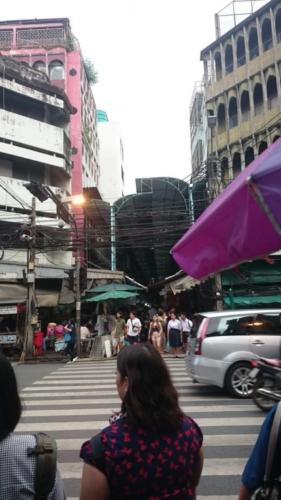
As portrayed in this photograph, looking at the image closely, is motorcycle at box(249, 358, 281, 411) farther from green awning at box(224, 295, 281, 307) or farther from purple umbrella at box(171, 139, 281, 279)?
green awning at box(224, 295, 281, 307)

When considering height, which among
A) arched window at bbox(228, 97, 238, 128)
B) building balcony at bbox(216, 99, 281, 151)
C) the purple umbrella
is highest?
arched window at bbox(228, 97, 238, 128)

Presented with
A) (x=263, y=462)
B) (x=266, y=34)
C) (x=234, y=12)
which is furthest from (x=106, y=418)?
(x=234, y=12)

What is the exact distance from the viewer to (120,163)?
252 ft

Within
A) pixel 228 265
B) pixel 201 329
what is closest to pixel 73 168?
pixel 201 329

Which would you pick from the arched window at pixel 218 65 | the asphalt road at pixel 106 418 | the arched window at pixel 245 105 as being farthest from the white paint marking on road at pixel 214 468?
the arched window at pixel 218 65

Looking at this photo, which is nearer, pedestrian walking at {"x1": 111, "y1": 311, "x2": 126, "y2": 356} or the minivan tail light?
the minivan tail light

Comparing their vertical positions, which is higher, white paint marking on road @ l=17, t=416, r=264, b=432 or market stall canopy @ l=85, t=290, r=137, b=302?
market stall canopy @ l=85, t=290, r=137, b=302

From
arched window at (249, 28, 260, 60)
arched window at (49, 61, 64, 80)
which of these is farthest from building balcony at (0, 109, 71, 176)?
arched window at (249, 28, 260, 60)

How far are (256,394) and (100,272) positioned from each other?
20789 mm

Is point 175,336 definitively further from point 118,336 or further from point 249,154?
point 249,154

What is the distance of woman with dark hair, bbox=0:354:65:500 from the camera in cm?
196

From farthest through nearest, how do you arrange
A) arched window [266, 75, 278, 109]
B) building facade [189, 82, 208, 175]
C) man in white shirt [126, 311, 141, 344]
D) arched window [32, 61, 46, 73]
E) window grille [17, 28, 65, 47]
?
1. window grille [17, 28, 65, 47]
2. arched window [32, 61, 46, 73]
3. building facade [189, 82, 208, 175]
4. arched window [266, 75, 278, 109]
5. man in white shirt [126, 311, 141, 344]

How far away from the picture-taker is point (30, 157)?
32.2 meters

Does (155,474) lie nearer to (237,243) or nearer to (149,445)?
(149,445)
